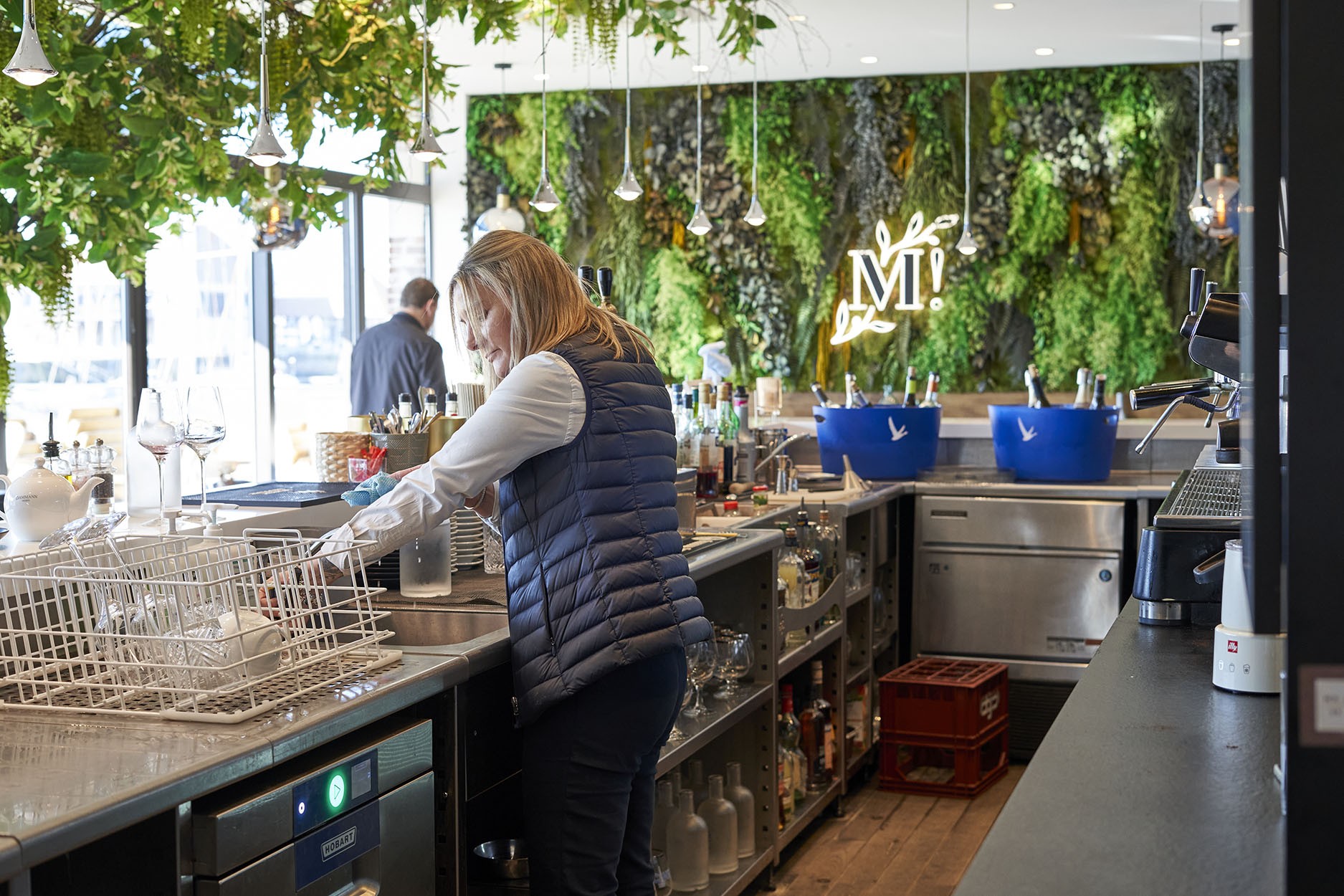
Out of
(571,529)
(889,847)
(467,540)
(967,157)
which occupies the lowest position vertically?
(889,847)

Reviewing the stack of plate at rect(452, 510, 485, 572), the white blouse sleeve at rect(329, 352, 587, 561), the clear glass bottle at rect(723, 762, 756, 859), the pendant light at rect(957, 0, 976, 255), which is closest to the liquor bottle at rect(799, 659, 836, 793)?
the clear glass bottle at rect(723, 762, 756, 859)

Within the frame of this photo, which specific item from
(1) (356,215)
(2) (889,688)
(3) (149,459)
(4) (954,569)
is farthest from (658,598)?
(1) (356,215)

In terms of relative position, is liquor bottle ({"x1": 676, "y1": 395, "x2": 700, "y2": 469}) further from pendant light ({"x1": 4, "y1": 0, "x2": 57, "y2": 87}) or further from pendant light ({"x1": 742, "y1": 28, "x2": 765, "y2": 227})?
pendant light ({"x1": 4, "y1": 0, "x2": 57, "y2": 87})

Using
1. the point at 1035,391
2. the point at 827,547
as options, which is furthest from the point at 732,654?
the point at 1035,391

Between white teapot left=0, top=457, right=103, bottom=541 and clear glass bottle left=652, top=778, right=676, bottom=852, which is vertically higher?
white teapot left=0, top=457, right=103, bottom=541

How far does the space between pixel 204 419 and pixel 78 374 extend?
16.0 feet

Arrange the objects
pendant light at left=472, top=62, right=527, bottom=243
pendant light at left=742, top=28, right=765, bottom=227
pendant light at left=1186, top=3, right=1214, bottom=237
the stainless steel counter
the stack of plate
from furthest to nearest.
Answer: pendant light at left=472, top=62, right=527, bottom=243, pendant light at left=1186, top=3, right=1214, bottom=237, pendant light at left=742, top=28, right=765, bottom=227, the stack of plate, the stainless steel counter

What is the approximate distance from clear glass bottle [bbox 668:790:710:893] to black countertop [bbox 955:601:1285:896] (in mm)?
1622

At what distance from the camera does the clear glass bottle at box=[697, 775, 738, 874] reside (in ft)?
11.9

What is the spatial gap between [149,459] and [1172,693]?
221cm

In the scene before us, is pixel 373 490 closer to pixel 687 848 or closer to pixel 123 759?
pixel 123 759

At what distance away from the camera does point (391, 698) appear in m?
1.95

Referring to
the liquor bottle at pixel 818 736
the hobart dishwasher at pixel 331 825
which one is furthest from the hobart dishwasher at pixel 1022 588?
the hobart dishwasher at pixel 331 825

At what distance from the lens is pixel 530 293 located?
7.84 ft
